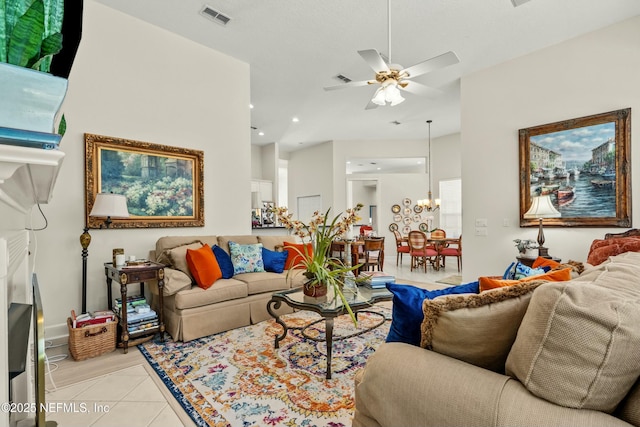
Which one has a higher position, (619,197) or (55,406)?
(619,197)

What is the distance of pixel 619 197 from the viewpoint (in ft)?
10.9

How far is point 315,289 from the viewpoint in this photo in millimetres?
2438

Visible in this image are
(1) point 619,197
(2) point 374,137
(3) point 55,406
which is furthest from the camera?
(2) point 374,137

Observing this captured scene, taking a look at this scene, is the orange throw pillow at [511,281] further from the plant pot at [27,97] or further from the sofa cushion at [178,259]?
the sofa cushion at [178,259]

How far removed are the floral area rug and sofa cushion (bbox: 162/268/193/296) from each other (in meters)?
0.48

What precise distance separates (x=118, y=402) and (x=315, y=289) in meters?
1.47

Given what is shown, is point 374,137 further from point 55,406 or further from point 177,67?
point 55,406

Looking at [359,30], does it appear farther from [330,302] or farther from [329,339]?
[329,339]

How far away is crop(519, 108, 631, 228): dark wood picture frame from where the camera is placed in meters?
3.32

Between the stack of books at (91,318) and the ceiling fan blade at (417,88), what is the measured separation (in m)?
3.35

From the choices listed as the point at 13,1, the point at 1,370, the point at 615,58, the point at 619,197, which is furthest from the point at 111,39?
the point at 619,197

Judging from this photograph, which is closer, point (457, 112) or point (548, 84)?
point (548, 84)

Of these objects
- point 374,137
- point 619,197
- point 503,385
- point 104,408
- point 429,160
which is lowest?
point 104,408

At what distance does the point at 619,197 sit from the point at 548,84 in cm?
156
